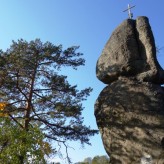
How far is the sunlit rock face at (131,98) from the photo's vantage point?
269 inches

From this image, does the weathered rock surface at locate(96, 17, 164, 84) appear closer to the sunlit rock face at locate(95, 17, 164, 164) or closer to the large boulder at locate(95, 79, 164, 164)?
the sunlit rock face at locate(95, 17, 164, 164)

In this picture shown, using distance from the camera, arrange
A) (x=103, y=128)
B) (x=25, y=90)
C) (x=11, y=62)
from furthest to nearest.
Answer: (x=25, y=90) < (x=11, y=62) < (x=103, y=128)

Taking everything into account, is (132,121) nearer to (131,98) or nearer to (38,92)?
(131,98)

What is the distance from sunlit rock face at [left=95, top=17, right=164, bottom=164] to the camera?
6836 mm

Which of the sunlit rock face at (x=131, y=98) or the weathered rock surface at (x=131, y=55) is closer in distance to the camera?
the sunlit rock face at (x=131, y=98)

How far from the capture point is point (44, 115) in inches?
617

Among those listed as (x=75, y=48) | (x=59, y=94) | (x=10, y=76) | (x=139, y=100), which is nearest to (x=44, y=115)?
(x=59, y=94)

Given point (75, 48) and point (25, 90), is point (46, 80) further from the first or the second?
point (75, 48)

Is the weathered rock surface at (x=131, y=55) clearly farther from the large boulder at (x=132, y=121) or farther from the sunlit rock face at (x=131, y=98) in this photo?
the large boulder at (x=132, y=121)

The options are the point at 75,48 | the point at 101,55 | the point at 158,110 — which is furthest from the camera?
the point at 75,48

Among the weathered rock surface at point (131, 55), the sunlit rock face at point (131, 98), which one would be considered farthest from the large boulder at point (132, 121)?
the weathered rock surface at point (131, 55)

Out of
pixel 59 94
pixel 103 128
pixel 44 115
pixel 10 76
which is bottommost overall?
pixel 103 128

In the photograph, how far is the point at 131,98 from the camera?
24.1 feet

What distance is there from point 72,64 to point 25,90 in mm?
3165
